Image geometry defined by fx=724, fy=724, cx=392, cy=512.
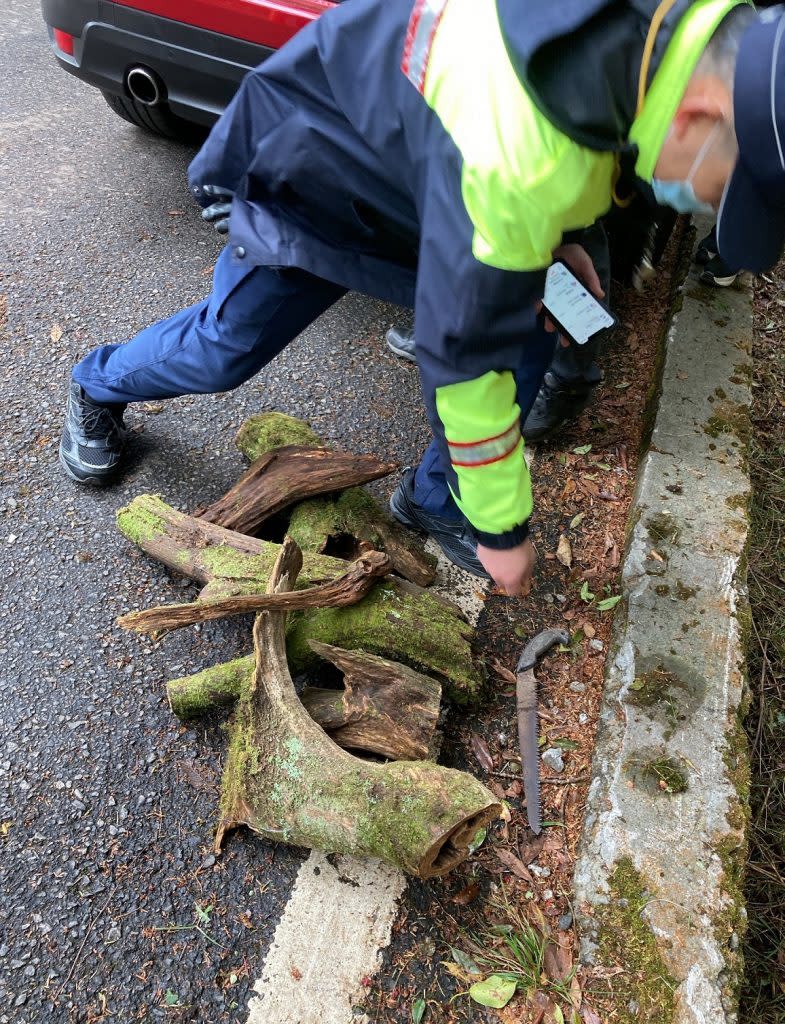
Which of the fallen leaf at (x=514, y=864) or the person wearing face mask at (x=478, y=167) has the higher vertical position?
the person wearing face mask at (x=478, y=167)

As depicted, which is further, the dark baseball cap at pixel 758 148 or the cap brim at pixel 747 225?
the cap brim at pixel 747 225

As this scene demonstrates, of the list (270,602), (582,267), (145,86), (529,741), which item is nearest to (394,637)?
(270,602)

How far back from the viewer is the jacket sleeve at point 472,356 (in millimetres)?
1318

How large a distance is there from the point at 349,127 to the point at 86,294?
2129mm

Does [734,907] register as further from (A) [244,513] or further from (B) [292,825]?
(A) [244,513]

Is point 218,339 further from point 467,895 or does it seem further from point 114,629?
point 467,895

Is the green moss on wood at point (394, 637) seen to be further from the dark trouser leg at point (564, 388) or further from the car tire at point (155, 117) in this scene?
the car tire at point (155, 117)

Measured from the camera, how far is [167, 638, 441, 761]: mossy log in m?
1.93

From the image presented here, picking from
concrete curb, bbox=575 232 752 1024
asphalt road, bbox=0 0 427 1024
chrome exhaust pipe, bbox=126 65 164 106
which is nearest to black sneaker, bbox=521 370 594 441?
concrete curb, bbox=575 232 752 1024

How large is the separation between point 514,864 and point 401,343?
218 centimetres

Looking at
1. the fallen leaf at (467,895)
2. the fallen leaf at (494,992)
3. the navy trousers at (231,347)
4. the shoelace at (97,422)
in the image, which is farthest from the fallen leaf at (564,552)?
the shoelace at (97,422)

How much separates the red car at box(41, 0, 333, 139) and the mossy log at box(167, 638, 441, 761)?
2.39 metres

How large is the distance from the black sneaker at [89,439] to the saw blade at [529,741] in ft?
5.26

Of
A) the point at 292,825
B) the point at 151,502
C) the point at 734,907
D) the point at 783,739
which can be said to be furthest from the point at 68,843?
the point at 783,739
